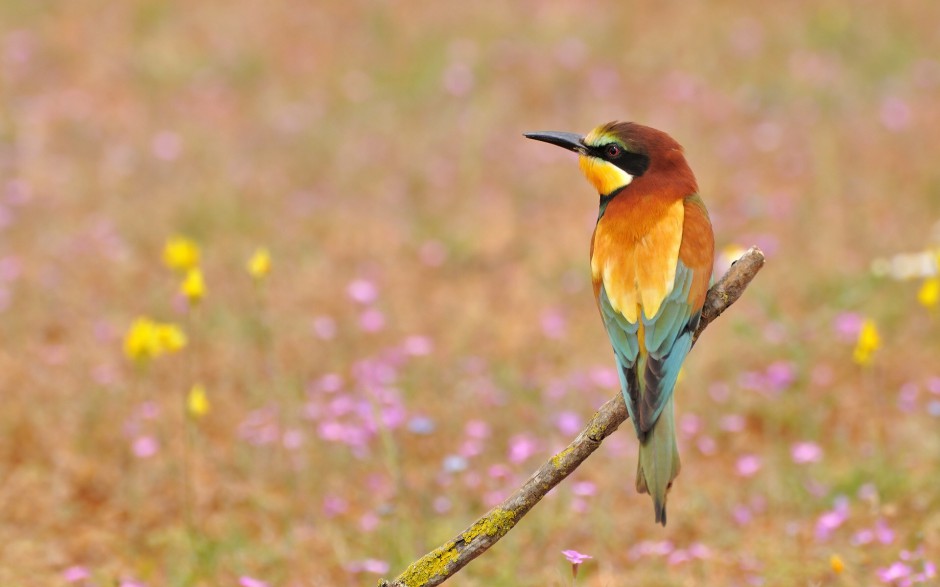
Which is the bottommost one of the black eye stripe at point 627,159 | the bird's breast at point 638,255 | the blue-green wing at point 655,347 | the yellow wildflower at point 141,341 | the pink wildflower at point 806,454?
the blue-green wing at point 655,347

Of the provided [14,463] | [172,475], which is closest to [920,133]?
[172,475]

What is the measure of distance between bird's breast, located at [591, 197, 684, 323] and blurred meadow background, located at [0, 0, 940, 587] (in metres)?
1.08

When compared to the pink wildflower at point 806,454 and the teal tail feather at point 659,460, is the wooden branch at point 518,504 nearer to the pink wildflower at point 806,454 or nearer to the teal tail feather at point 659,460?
the teal tail feather at point 659,460

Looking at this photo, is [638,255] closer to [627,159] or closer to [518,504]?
[627,159]

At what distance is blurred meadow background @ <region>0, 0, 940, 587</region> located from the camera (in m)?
4.15

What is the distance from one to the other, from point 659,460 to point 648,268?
1.65 feet

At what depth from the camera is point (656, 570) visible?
387 centimetres

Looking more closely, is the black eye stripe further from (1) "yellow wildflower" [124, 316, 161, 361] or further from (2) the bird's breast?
(1) "yellow wildflower" [124, 316, 161, 361]

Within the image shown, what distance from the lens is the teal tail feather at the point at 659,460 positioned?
2482 mm

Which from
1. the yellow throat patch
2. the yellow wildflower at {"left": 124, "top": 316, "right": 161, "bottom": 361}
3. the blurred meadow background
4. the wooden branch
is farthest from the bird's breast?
the yellow wildflower at {"left": 124, "top": 316, "right": 161, "bottom": 361}

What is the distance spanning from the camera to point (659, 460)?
8.21 feet

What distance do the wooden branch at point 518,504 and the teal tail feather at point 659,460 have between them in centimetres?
13

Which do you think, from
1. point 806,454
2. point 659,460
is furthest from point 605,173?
point 806,454

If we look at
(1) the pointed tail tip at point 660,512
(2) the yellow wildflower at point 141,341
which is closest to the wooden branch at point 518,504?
(1) the pointed tail tip at point 660,512
